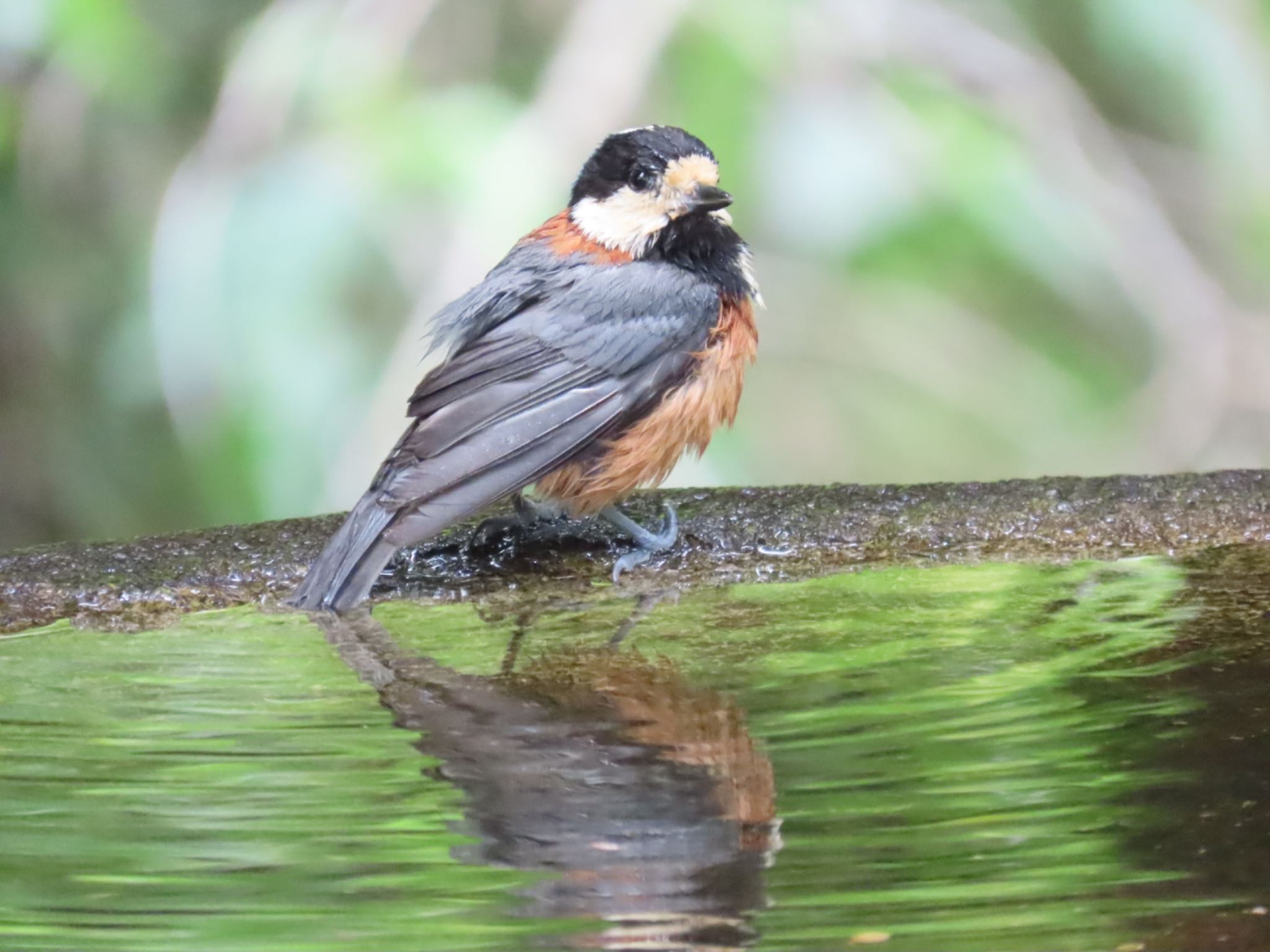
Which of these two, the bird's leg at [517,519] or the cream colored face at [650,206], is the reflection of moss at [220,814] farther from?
the cream colored face at [650,206]

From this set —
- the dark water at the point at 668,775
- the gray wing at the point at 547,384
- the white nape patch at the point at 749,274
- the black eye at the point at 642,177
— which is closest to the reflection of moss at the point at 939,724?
the dark water at the point at 668,775

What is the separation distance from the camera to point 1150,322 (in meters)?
5.32

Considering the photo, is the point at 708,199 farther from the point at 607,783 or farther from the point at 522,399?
the point at 607,783

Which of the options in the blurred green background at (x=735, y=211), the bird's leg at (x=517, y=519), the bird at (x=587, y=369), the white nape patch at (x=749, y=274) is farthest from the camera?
the blurred green background at (x=735, y=211)

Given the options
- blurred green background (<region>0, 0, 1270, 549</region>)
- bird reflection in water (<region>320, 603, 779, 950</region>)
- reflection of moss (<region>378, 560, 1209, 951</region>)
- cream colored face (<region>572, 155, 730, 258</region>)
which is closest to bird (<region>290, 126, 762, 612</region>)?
cream colored face (<region>572, 155, 730, 258</region>)

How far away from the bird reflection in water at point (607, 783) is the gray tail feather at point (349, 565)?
0.24m

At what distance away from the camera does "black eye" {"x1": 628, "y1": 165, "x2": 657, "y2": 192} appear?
9.29ft

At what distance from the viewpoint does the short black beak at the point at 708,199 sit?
9.05 ft

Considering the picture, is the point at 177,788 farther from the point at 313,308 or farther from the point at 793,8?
the point at 793,8

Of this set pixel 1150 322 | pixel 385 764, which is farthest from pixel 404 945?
pixel 1150 322

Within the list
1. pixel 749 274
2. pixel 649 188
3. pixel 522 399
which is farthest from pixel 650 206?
pixel 522 399

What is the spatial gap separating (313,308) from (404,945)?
3509 millimetres

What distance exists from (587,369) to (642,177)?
1.47 feet

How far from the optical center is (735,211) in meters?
4.69
